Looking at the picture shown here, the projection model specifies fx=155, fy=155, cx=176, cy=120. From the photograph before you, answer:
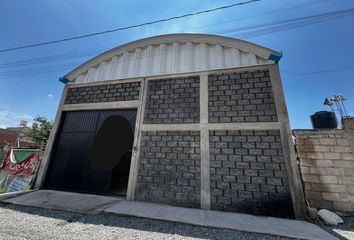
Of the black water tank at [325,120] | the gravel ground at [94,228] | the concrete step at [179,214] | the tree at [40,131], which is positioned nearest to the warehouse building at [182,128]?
the concrete step at [179,214]

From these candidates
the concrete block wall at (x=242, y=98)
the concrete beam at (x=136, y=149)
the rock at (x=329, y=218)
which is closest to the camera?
the rock at (x=329, y=218)

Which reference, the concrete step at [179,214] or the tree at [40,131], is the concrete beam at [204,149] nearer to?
the concrete step at [179,214]

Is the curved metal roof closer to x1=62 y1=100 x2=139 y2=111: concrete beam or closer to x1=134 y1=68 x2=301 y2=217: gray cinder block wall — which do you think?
x1=134 y1=68 x2=301 y2=217: gray cinder block wall

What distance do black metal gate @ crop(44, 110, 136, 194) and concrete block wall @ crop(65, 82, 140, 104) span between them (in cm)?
47

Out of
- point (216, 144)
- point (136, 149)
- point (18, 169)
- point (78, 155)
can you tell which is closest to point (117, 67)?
point (136, 149)

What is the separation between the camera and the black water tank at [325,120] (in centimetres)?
476

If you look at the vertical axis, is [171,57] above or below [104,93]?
above

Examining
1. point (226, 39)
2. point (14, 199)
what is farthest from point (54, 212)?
point (226, 39)

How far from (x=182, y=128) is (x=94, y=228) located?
2951 millimetres

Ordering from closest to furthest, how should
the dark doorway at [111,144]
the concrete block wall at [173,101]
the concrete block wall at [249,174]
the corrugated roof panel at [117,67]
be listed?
the concrete block wall at [249,174] < the concrete block wall at [173,101] < the dark doorway at [111,144] < the corrugated roof panel at [117,67]

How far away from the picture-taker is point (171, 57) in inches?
215

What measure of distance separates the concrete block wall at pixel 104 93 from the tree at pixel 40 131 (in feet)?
57.4

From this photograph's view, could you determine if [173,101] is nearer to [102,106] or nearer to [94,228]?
[102,106]

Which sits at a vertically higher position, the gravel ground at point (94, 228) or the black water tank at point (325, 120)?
the black water tank at point (325, 120)
